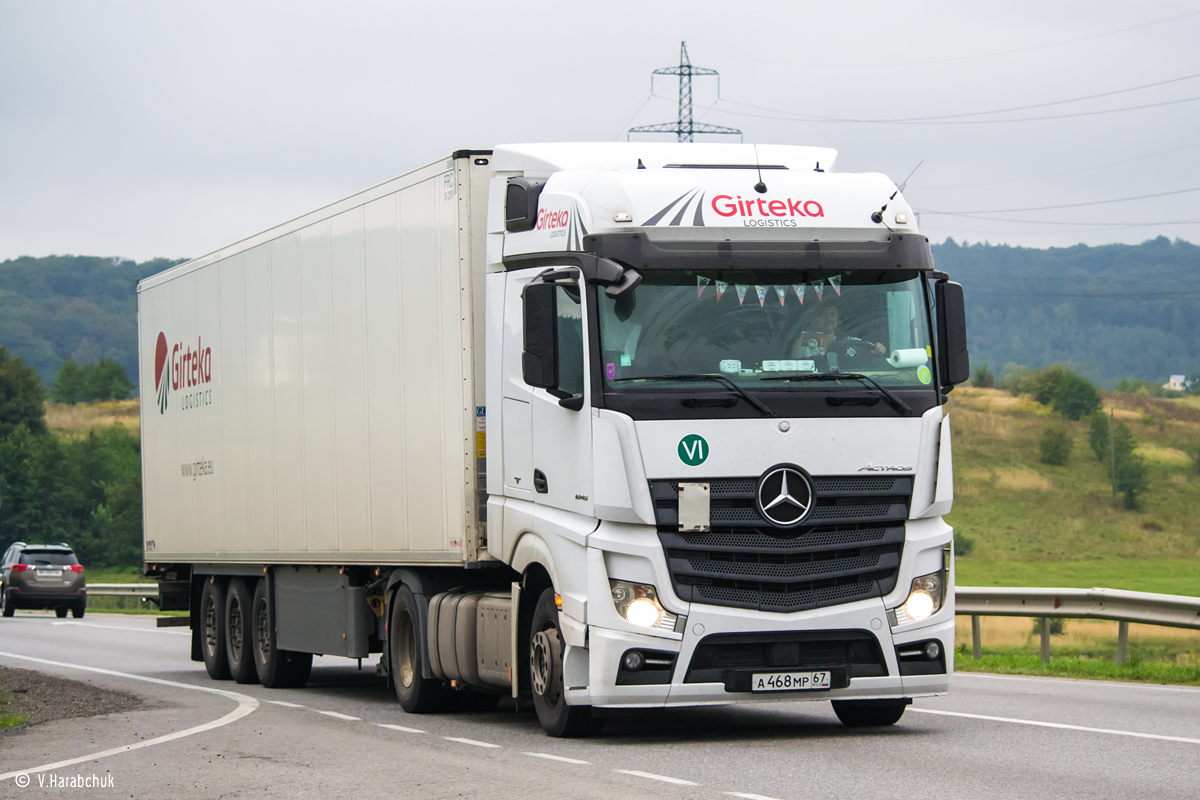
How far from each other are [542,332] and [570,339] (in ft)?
0.63

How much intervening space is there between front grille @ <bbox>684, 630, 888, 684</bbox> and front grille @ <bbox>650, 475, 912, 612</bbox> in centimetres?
20

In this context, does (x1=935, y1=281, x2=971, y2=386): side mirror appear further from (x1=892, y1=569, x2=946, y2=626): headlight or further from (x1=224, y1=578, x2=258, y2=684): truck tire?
(x1=224, y1=578, x2=258, y2=684): truck tire

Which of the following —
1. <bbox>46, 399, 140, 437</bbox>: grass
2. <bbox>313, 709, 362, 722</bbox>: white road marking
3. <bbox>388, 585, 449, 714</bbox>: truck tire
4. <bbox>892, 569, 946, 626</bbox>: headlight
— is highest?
<bbox>46, 399, 140, 437</bbox>: grass

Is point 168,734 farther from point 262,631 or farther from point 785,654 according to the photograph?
point 262,631

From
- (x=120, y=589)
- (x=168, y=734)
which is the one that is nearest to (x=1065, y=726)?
(x=168, y=734)

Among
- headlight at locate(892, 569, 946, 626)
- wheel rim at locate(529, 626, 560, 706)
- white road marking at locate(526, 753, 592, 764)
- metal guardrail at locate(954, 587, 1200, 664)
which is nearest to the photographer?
white road marking at locate(526, 753, 592, 764)

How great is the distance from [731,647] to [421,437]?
3.75m

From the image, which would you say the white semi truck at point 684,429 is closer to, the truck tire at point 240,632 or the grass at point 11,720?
the grass at point 11,720

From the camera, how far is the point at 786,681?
10398 millimetres

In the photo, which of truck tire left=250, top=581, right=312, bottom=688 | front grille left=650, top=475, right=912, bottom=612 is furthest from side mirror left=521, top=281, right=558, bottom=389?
truck tire left=250, top=581, right=312, bottom=688

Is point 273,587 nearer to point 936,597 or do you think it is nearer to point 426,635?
point 426,635

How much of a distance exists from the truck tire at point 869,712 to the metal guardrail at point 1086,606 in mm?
3987

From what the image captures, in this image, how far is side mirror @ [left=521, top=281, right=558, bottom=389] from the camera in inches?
412

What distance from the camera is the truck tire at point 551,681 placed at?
10852mm
